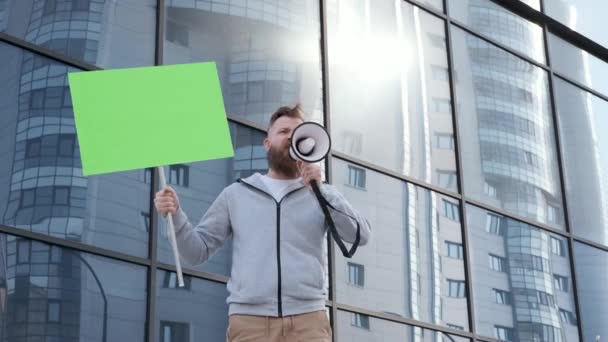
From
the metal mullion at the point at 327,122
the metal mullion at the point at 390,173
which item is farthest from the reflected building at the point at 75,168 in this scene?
the metal mullion at the point at 390,173

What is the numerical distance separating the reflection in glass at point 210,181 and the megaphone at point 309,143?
11.1ft

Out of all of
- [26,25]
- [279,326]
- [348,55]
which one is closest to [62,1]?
[26,25]

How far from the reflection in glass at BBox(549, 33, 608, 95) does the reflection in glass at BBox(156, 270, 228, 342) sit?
6.43 m

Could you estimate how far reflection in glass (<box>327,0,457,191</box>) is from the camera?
9102 millimetres

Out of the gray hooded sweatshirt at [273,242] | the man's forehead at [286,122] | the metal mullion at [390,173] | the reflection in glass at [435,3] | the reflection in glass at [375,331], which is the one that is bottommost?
the gray hooded sweatshirt at [273,242]

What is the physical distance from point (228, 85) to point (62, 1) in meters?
1.43

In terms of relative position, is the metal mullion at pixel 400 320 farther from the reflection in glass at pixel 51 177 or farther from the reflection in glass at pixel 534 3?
the reflection in glass at pixel 534 3

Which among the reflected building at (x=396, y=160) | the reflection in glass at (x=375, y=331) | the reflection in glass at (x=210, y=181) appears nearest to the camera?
the reflection in glass at (x=210, y=181)

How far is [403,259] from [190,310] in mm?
2471

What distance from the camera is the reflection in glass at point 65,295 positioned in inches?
242

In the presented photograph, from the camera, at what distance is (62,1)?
711 centimetres

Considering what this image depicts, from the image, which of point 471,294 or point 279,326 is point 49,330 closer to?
point 279,326

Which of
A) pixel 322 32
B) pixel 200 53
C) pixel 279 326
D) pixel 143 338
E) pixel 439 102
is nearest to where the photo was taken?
pixel 279 326

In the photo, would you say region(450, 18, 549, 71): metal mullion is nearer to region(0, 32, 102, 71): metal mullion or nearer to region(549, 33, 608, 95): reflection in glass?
region(549, 33, 608, 95): reflection in glass
